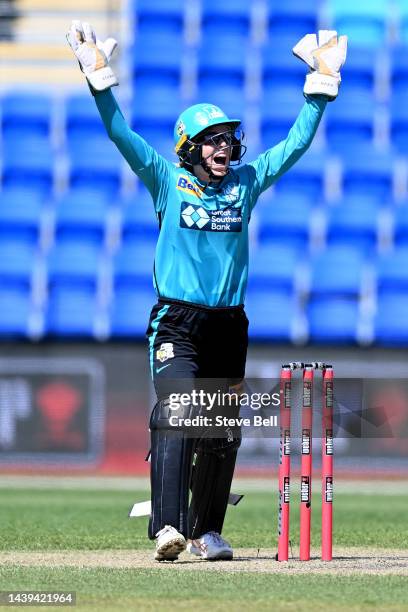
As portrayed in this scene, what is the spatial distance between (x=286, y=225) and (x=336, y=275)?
1126 millimetres

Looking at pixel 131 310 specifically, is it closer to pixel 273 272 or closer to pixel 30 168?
pixel 273 272

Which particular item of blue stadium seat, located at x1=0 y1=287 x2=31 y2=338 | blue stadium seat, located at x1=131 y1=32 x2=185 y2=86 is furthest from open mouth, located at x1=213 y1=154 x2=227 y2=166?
blue stadium seat, located at x1=131 y1=32 x2=185 y2=86

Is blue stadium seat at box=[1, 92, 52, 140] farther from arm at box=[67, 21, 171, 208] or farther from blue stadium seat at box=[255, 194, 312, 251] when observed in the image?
arm at box=[67, 21, 171, 208]

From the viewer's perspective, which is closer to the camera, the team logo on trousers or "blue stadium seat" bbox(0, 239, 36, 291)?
the team logo on trousers

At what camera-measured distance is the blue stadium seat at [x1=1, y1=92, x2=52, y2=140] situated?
1831 centimetres

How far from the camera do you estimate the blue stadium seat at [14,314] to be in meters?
15.9

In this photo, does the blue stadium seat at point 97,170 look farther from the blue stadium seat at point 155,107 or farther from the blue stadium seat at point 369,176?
the blue stadium seat at point 369,176

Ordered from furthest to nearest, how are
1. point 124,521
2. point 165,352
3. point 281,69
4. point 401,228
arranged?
point 281,69 → point 401,228 → point 124,521 → point 165,352

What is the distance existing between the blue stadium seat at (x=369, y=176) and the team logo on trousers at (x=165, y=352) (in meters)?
11.2

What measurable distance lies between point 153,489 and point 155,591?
3.83 feet

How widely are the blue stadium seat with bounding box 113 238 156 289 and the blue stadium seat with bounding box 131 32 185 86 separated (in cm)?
305

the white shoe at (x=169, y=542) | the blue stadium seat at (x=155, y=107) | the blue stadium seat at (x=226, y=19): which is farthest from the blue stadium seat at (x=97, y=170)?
the white shoe at (x=169, y=542)

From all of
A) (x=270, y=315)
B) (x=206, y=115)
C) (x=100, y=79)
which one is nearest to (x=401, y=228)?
(x=270, y=315)

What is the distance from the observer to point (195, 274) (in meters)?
6.25
